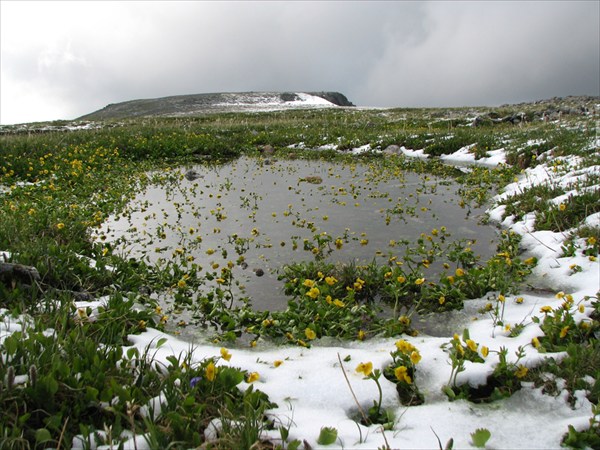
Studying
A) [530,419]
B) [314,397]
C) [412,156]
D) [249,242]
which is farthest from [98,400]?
[412,156]

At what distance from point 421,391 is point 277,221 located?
487cm

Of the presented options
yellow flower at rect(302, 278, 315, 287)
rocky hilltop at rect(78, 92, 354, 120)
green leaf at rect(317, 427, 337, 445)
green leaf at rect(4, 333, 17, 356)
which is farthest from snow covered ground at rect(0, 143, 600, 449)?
rocky hilltop at rect(78, 92, 354, 120)

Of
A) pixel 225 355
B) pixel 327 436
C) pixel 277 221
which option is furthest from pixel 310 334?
pixel 277 221

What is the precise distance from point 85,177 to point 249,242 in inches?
293

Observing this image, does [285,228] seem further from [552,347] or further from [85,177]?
[85,177]

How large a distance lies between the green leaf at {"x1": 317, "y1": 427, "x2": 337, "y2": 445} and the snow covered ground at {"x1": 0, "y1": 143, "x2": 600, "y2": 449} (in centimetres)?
4

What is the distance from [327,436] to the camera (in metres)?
2.19

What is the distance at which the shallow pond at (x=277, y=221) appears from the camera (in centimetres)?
560

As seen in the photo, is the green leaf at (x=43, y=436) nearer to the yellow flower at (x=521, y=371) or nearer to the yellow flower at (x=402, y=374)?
the yellow flower at (x=402, y=374)

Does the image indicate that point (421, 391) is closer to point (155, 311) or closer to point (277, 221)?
point (155, 311)

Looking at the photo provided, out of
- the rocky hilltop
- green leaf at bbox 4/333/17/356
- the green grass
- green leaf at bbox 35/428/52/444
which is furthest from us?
the rocky hilltop

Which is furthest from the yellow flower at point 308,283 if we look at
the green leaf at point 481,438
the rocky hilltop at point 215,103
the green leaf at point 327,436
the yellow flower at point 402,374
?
the rocky hilltop at point 215,103

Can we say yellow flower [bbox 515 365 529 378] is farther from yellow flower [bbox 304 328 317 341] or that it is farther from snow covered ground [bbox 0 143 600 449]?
yellow flower [bbox 304 328 317 341]

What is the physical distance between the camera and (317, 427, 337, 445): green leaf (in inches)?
85.5
